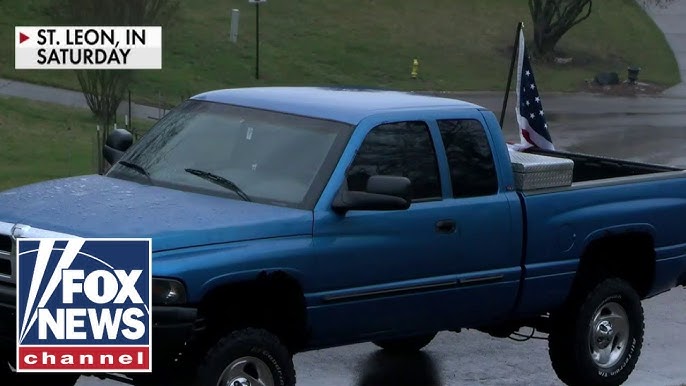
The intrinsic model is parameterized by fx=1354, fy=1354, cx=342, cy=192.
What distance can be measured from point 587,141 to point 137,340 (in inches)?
1001

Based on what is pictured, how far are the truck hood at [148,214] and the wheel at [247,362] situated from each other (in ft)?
1.77

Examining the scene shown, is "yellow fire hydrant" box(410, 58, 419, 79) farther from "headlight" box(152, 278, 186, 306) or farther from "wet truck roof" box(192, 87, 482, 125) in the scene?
"headlight" box(152, 278, 186, 306)

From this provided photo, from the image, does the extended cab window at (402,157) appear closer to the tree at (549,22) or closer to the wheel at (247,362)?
the wheel at (247,362)

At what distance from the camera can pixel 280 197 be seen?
7645 millimetres

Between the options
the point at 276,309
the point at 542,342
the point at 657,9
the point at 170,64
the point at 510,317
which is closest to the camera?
the point at 276,309

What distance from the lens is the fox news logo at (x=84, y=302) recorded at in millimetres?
6684

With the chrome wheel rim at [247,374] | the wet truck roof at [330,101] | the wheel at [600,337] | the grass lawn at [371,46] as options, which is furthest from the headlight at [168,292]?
the grass lawn at [371,46]

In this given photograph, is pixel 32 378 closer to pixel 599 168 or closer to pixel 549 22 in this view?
pixel 599 168

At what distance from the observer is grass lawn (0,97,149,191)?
2205 centimetres

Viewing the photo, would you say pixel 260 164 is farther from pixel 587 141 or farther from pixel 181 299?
pixel 587 141

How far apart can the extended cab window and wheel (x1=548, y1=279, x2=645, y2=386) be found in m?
1.64

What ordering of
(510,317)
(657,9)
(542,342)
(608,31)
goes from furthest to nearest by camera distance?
(657,9), (608,31), (542,342), (510,317)

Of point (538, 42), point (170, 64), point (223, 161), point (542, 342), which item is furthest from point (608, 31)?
point (223, 161)

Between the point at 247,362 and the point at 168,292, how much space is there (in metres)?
0.71
